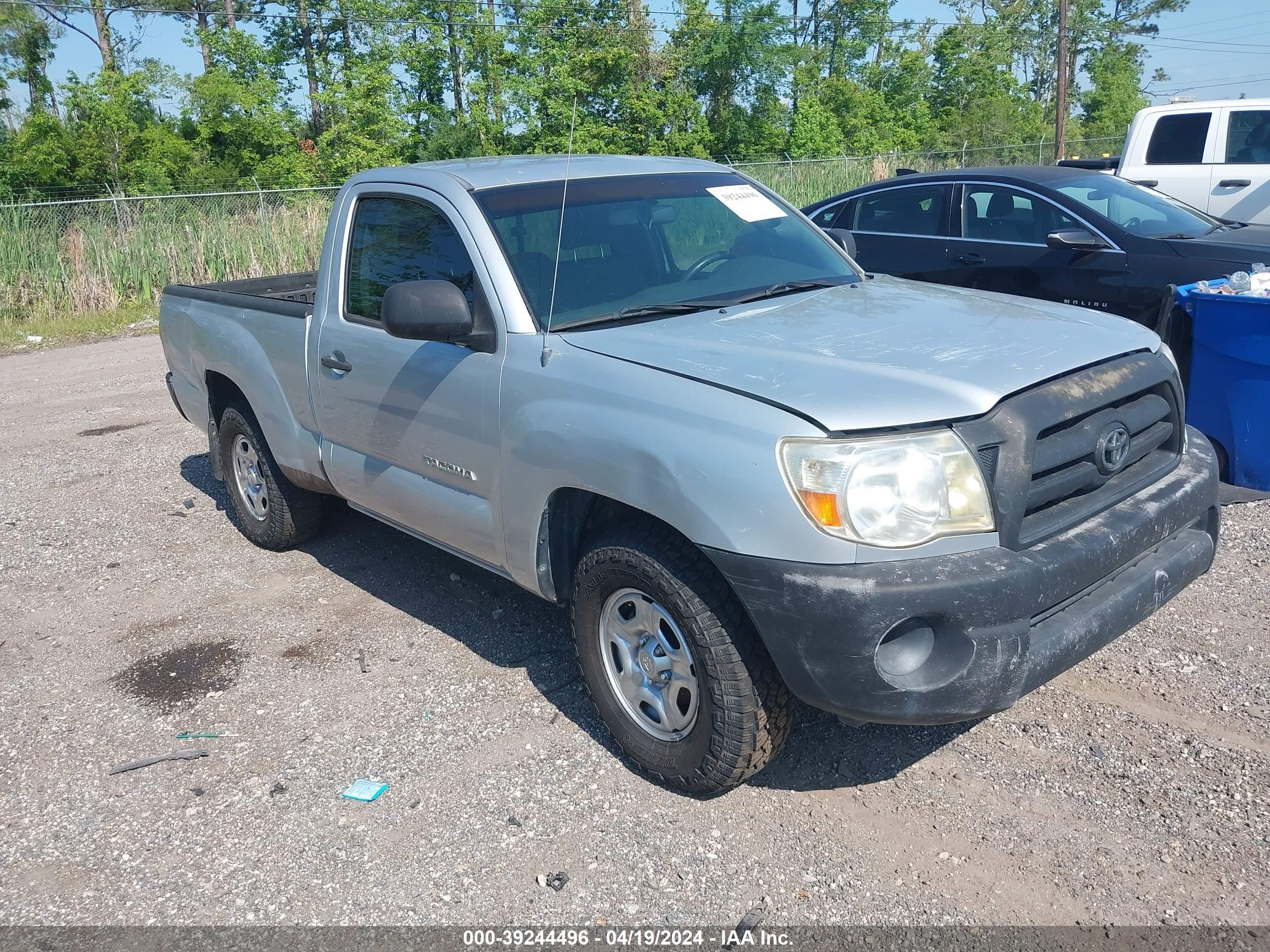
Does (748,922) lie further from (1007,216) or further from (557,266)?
(1007,216)

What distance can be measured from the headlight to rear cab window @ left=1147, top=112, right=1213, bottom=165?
30.2 feet

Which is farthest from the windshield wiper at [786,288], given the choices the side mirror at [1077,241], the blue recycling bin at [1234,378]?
the side mirror at [1077,241]

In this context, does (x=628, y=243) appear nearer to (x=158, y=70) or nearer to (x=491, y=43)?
(x=491, y=43)

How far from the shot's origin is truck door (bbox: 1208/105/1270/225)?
9.85m

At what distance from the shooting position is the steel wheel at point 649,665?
3.31m

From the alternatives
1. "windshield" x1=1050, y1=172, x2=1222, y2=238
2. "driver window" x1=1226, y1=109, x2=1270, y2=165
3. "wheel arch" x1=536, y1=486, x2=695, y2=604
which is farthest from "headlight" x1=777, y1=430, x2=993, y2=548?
"driver window" x1=1226, y1=109, x2=1270, y2=165

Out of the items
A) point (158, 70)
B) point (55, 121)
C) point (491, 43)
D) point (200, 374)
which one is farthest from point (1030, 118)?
point (200, 374)

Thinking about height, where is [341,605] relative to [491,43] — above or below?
below

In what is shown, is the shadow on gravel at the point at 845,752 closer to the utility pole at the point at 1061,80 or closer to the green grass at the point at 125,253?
the green grass at the point at 125,253

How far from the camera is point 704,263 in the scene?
4.23 meters

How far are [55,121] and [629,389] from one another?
34.8m

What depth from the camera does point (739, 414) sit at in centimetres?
296

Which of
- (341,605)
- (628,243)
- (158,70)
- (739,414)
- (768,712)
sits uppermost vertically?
(158,70)

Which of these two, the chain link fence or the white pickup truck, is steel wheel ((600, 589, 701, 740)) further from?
the chain link fence
